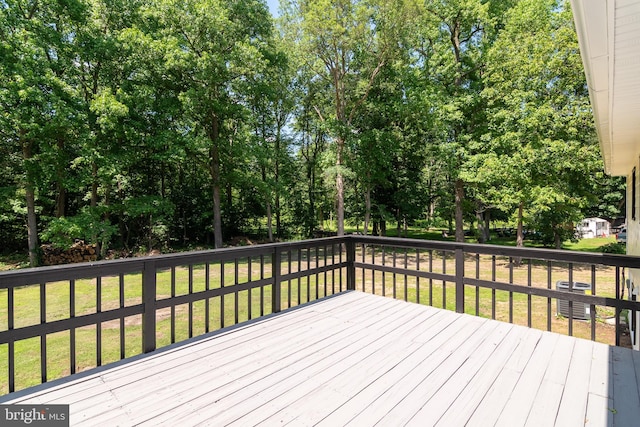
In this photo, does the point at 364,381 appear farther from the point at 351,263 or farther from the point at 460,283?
the point at 351,263

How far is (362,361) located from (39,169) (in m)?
12.8

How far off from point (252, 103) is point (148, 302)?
13183mm

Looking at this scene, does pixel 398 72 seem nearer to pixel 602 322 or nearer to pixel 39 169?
pixel 602 322

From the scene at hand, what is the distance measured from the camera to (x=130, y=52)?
441 inches

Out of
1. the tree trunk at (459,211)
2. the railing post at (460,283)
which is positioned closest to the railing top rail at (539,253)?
the railing post at (460,283)

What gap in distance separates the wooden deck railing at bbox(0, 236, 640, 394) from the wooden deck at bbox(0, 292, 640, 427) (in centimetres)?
29

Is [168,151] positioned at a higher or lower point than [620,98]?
higher

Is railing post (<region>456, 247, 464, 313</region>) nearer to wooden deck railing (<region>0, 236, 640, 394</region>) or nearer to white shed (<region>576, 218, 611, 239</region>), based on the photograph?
wooden deck railing (<region>0, 236, 640, 394</region>)

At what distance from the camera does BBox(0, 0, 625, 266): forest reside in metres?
9.93

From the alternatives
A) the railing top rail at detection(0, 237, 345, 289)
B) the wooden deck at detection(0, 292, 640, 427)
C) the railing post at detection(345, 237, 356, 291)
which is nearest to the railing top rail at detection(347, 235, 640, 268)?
the railing post at detection(345, 237, 356, 291)

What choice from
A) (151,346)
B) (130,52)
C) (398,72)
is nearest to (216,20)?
(130,52)

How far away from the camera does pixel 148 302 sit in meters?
2.69

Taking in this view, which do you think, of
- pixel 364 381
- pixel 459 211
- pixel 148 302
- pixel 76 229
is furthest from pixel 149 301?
pixel 459 211

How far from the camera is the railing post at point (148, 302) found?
269cm
